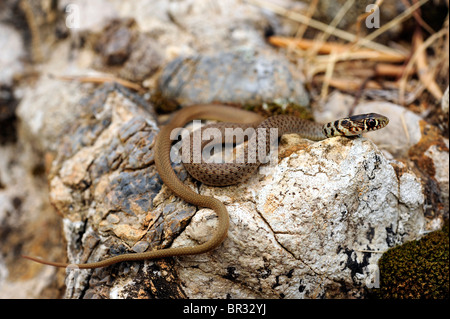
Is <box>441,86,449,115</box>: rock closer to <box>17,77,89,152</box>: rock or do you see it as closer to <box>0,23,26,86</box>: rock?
<box>17,77,89,152</box>: rock

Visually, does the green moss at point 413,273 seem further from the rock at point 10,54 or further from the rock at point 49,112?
the rock at point 10,54

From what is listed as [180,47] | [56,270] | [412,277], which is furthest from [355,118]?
[56,270]

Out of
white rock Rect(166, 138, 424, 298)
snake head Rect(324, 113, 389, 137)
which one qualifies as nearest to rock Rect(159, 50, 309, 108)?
snake head Rect(324, 113, 389, 137)

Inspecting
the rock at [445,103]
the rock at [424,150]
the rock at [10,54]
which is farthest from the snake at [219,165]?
the rock at [10,54]

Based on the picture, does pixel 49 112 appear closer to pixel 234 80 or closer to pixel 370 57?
pixel 234 80

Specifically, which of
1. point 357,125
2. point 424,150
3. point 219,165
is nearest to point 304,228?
point 219,165

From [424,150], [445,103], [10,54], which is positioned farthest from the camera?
[10,54]
